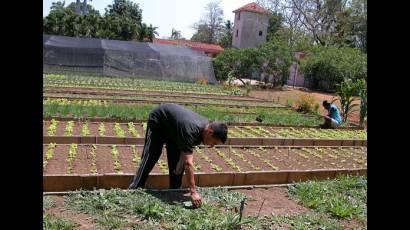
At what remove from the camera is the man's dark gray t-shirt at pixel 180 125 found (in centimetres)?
431

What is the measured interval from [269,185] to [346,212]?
128cm

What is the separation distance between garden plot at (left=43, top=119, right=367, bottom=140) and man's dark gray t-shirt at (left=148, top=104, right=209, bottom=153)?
11.8 ft

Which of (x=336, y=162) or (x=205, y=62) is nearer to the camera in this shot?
(x=336, y=162)

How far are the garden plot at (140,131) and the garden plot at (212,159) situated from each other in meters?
1.02

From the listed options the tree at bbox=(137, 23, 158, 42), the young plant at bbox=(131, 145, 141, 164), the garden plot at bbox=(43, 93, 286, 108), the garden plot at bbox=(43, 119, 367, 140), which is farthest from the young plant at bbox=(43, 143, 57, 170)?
the tree at bbox=(137, 23, 158, 42)

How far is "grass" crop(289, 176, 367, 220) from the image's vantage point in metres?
4.89

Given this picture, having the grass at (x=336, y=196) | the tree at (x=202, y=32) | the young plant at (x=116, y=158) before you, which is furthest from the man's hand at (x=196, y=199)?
the tree at (x=202, y=32)
